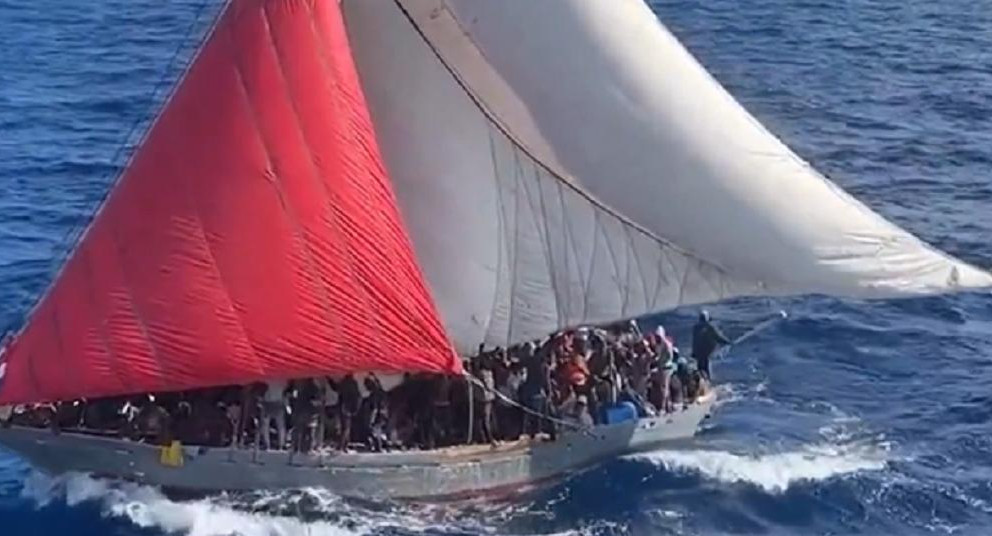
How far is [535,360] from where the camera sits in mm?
52844

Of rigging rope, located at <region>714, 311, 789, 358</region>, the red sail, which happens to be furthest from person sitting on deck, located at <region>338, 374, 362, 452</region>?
rigging rope, located at <region>714, 311, 789, 358</region>

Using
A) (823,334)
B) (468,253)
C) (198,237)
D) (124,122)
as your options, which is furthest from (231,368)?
(124,122)

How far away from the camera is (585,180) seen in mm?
50844

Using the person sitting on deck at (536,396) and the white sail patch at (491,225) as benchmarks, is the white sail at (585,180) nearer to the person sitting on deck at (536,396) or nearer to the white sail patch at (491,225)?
the white sail patch at (491,225)

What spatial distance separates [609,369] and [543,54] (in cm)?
879

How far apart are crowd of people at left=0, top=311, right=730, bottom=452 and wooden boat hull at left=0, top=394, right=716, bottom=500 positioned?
1.14 feet

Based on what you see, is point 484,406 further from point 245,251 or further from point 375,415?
point 245,251

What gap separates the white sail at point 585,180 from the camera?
49469 millimetres

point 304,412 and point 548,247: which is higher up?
point 548,247

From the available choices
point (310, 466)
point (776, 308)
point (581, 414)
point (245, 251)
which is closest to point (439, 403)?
point (310, 466)

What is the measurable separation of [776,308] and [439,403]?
17195 mm

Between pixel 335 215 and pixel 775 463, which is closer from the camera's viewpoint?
pixel 335 215

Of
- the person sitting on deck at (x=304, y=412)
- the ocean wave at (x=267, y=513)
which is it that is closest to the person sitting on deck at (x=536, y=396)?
the ocean wave at (x=267, y=513)

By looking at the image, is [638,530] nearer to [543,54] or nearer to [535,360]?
[535,360]
